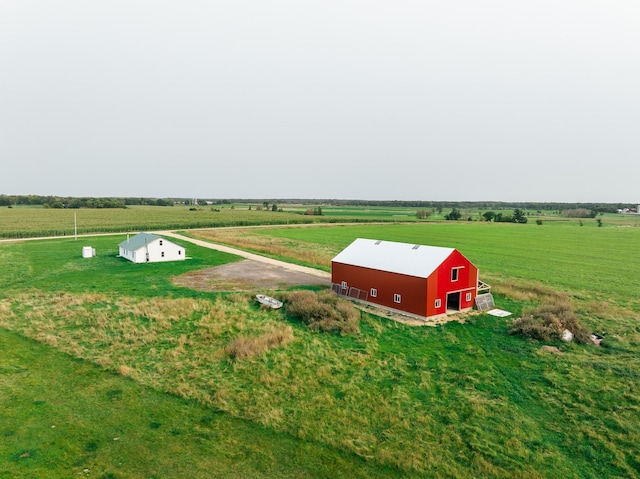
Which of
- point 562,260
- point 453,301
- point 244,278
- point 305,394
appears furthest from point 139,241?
point 562,260

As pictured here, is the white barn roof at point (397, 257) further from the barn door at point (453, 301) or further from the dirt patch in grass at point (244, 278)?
the dirt patch in grass at point (244, 278)

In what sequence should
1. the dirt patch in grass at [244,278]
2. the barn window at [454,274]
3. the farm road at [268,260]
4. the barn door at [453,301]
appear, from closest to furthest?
the barn window at [454,274] < the barn door at [453,301] < the dirt patch in grass at [244,278] < the farm road at [268,260]

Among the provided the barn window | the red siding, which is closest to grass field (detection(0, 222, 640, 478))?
the red siding

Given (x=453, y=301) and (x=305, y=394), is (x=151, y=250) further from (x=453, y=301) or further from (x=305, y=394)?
(x=305, y=394)

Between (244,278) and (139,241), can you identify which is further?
(139,241)

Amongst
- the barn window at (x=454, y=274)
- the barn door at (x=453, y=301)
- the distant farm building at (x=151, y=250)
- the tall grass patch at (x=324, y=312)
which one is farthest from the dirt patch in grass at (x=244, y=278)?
the barn window at (x=454, y=274)

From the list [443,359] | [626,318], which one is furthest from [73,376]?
[626,318]

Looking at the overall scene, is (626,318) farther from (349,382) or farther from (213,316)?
(213,316)
